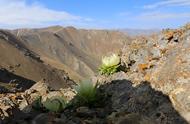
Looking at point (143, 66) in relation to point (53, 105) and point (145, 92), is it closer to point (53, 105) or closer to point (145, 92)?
point (145, 92)

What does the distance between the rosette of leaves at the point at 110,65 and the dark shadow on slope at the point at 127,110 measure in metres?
0.72

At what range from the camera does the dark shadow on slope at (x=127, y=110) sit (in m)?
7.50

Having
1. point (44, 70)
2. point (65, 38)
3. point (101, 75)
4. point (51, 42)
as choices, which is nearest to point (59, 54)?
point (51, 42)

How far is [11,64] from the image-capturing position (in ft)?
291

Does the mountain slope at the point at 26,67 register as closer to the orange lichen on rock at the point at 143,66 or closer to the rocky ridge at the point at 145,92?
the rocky ridge at the point at 145,92

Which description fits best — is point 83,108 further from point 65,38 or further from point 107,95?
point 65,38

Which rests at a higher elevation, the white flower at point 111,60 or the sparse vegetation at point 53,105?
the white flower at point 111,60

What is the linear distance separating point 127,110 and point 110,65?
1.92 m

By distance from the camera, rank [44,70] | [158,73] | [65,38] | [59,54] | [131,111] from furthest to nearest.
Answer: [65,38]
[59,54]
[44,70]
[158,73]
[131,111]

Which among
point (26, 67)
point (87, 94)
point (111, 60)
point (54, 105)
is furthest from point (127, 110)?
point (26, 67)

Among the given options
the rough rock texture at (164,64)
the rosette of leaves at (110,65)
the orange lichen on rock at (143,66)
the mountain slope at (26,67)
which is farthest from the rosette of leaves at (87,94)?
the mountain slope at (26,67)

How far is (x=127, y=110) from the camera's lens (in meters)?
8.19

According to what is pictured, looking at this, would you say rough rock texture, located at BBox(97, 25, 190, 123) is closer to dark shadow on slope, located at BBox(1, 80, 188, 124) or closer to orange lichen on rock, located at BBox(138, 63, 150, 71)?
orange lichen on rock, located at BBox(138, 63, 150, 71)

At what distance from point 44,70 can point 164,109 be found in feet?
288
